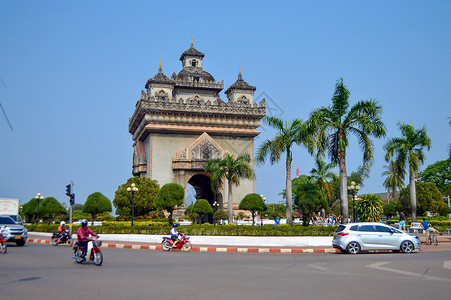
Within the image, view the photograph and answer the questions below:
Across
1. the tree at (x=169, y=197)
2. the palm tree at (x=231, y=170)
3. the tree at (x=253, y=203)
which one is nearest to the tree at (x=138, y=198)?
the tree at (x=169, y=197)

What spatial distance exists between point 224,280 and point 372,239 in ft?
35.3

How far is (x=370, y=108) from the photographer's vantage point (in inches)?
1049

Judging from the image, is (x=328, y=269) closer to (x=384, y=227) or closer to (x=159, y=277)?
(x=159, y=277)

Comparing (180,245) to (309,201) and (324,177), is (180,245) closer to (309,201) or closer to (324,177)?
(309,201)

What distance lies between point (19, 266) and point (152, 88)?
4655 centimetres

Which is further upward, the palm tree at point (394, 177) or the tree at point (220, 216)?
the palm tree at point (394, 177)

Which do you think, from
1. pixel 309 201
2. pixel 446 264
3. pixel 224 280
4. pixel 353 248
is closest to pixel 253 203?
pixel 309 201

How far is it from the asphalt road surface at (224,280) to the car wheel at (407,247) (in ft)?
16.3

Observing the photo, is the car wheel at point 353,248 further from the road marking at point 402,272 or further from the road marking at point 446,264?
the road marking at point 402,272

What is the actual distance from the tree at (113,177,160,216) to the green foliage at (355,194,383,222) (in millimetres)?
20342

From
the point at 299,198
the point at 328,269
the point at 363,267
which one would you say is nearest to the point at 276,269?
the point at 328,269

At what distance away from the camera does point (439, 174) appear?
72.4 meters

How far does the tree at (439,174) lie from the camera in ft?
232

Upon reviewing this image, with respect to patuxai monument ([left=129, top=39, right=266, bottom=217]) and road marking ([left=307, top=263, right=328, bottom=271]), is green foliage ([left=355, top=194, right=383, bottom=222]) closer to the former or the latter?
patuxai monument ([left=129, top=39, right=266, bottom=217])
